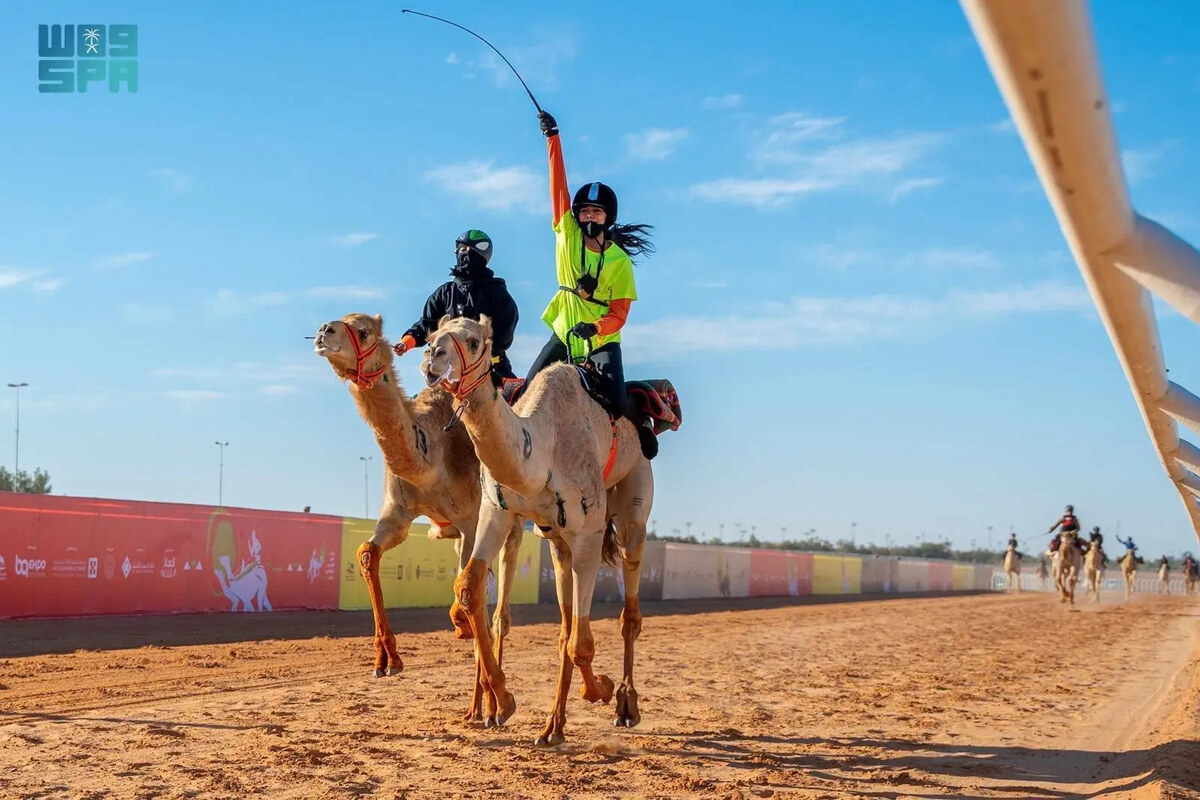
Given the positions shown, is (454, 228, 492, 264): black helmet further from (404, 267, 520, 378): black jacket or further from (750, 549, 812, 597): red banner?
(750, 549, 812, 597): red banner

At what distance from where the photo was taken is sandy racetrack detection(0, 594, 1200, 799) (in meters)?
6.64

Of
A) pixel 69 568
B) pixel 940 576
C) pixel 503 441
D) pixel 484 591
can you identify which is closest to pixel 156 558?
pixel 69 568

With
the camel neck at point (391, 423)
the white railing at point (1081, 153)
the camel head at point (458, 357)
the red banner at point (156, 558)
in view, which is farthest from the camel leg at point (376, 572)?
the red banner at point (156, 558)

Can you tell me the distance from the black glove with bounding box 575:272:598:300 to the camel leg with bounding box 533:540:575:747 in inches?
72.4

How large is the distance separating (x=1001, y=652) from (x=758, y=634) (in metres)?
4.66

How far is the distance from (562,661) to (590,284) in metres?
2.77

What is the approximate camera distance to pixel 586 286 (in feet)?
29.0

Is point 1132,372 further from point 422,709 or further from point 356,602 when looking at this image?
point 356,602

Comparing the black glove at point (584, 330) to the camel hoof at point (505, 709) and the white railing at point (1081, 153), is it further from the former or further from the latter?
the white railing at point (1081, 153)

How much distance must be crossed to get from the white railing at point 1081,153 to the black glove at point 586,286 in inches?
222

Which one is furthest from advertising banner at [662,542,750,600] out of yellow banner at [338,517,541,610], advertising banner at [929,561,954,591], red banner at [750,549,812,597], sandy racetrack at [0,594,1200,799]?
advertising banner at [929,561,954,591]

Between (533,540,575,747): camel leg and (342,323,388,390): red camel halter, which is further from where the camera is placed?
(342,323,388,390): red camel halter

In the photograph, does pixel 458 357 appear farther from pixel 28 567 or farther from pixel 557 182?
pixel 28 567

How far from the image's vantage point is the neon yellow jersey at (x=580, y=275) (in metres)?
8.95
